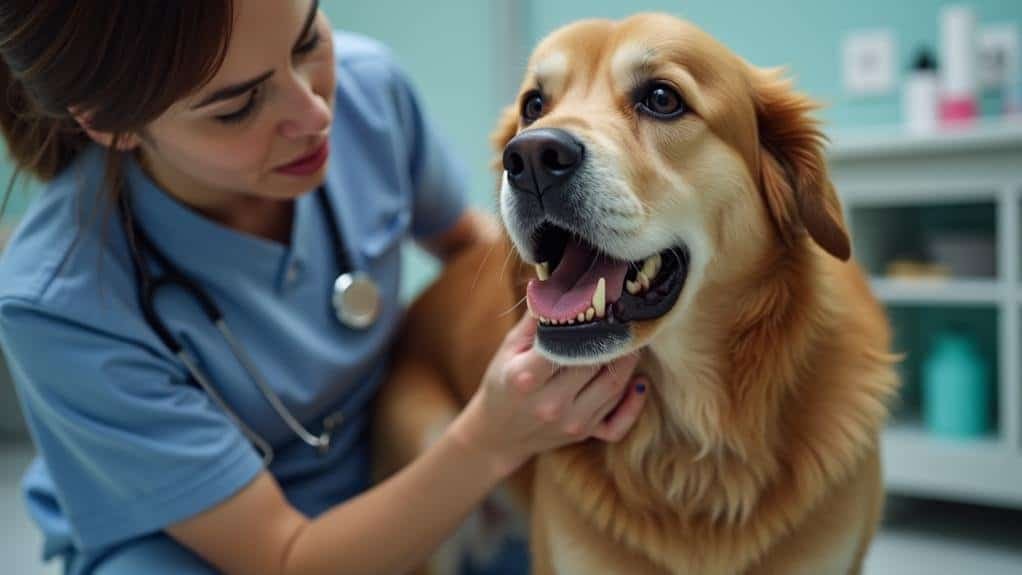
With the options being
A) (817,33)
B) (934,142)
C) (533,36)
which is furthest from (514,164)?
(533,36)

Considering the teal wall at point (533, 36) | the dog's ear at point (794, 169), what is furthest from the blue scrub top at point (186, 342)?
the teal wall at point (533, 36)

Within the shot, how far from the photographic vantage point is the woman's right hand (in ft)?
3.36

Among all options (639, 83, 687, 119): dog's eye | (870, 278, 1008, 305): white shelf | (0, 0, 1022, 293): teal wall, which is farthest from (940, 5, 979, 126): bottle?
(639, 83, 687, 119): dog's eye

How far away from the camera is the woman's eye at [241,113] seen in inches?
42.4

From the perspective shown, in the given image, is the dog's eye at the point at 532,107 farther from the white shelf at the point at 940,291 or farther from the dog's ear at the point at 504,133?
the white shelf at the point at 940,291

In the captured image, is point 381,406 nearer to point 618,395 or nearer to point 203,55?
point 618,395

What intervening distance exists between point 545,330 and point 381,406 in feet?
2.11

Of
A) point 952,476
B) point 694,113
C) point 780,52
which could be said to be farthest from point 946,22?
point 694,113

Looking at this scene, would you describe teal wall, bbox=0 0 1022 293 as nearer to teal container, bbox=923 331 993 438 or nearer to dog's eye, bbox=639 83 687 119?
teal container, bbox=923 331 993 438

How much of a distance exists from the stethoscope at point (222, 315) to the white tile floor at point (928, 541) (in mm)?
903

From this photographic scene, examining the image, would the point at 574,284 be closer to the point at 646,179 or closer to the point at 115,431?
the point at 646,179

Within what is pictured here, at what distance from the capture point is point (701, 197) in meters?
0.98

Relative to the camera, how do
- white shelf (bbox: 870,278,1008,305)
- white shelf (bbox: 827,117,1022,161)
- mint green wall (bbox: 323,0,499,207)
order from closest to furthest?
white shelf (bbox: 827,117,1022,161), white shelf (bbox: 870,278,1008,305), mint green wall (bbox: 323,0,499,207)

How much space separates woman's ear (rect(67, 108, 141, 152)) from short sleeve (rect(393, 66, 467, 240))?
0.53 m
